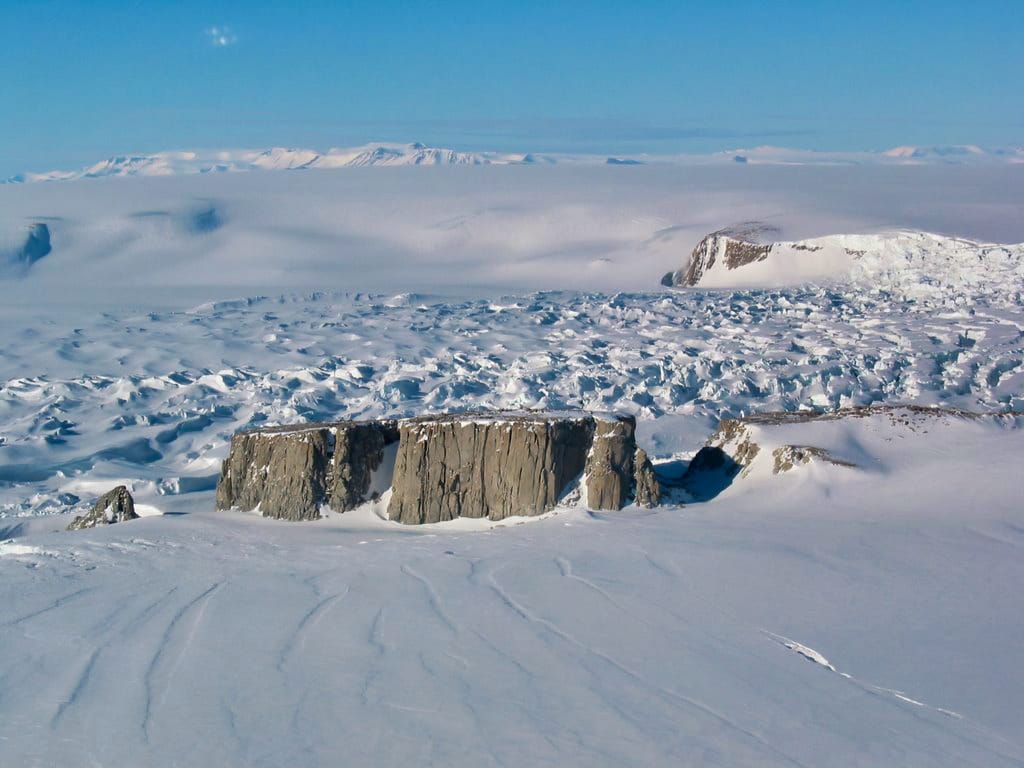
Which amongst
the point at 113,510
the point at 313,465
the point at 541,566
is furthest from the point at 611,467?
the point at 113,510

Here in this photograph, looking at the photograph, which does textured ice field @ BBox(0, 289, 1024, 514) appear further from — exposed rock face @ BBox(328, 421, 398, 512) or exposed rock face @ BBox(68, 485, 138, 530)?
exposed rock face @ BBox(328, 421, 398, 512)

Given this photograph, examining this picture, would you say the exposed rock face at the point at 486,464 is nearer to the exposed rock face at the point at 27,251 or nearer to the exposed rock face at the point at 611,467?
the exposed rock face at the point at 611,467

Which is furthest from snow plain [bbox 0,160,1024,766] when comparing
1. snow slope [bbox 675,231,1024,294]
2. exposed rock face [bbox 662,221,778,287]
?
exposed rock face [bbox 662,221,778,287]

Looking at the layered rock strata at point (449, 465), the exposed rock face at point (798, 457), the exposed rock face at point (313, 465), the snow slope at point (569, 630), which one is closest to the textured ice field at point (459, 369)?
the exposed rock face at point (313, 465)

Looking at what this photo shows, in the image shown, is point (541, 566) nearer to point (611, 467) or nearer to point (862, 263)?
point (611, 467)

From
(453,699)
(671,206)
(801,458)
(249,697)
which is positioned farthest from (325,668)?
(671,206)

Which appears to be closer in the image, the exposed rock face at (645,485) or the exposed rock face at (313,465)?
the exposed rock face at (645,485)
